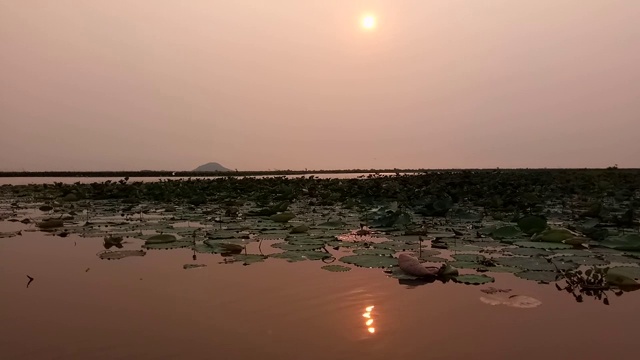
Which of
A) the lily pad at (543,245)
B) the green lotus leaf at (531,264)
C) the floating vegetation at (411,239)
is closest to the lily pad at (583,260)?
the floating vegetation at (411,239)

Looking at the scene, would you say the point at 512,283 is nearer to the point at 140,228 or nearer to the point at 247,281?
the point at 247,281

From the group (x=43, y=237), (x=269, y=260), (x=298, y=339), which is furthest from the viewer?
(x=43, y=237)

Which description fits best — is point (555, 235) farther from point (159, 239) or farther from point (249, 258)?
point (159, 239)

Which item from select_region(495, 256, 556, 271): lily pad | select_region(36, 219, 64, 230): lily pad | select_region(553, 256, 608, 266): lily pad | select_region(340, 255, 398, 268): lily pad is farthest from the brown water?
select_region(36, 219, 64, 230): lily pad

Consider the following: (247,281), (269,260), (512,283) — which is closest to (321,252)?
(269,260)

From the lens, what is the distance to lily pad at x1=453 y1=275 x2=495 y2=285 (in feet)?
12.6

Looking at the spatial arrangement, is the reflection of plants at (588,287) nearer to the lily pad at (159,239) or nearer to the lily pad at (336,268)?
the lily pad at (336,268)

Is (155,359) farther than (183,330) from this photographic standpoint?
No

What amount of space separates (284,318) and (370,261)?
78.4 inches

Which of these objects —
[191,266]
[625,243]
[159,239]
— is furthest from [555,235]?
[159,239]

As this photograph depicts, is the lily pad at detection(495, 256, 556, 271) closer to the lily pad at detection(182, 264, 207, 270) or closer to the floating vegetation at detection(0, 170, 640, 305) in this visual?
the floating vegetation at detection(0, 170, 640, 305)

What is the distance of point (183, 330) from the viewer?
271 cm

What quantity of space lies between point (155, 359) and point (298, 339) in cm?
84

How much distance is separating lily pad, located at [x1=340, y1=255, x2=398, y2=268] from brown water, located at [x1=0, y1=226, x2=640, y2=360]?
11.4 inches
